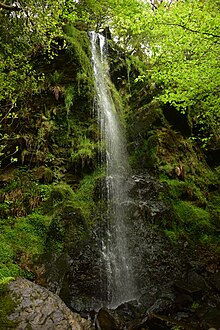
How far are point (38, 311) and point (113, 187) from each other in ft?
18.1

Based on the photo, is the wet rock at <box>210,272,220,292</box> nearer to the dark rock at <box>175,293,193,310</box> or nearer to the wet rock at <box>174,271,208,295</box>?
the wet rock at <box>174,271,208,295</box>

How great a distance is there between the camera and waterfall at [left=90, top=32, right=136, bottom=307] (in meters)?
7.40

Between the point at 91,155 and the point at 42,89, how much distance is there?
344 centimetres

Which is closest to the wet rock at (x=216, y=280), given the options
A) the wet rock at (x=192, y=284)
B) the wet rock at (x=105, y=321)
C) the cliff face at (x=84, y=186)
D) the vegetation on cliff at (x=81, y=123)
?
the wet rock at (x=192, y=284)

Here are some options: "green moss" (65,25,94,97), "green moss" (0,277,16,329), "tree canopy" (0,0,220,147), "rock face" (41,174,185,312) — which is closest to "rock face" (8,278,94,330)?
"green moss" (0,277,16,329)

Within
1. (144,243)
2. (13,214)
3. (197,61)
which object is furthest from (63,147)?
(197,61)

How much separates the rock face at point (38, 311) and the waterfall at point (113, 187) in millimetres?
2078

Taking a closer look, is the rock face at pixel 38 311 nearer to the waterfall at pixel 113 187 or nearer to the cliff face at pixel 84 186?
the cliff face at pixel 84 186

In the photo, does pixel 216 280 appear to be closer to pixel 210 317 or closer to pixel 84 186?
pixel 210 317

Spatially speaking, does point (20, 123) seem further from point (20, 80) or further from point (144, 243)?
point (144, 243)

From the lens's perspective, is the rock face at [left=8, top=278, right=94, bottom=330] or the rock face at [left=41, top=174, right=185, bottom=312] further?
the rock face at [left=41, top=174, right=185, bottom=312]

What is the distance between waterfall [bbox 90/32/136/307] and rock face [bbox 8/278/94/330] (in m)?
2.08

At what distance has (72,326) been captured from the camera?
4809 mm

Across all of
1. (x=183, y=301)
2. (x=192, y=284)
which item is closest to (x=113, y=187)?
(x=192, y=284)
